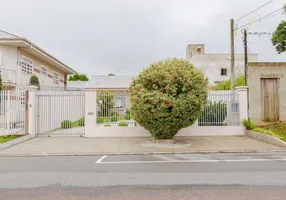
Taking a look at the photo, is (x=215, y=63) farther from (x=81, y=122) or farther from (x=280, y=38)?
(x=81, y=122)

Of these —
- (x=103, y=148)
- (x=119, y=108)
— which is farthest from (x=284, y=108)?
(x=103, y=148)

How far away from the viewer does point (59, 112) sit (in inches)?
551

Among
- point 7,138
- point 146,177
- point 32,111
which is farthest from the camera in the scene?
point 32,111

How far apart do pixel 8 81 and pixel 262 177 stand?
16.3 meters

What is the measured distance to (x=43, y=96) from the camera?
542 inches

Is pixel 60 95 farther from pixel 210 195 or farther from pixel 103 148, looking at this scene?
pixel 210 195

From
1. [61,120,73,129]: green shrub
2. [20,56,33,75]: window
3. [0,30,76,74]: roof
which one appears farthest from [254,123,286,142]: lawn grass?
[20,56,33,75]: window

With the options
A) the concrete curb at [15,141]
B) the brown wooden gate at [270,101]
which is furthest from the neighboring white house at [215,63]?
the concrete curb at [15,141]

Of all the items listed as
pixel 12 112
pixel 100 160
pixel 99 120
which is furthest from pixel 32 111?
pixel 100 160

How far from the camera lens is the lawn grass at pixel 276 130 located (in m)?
11.3

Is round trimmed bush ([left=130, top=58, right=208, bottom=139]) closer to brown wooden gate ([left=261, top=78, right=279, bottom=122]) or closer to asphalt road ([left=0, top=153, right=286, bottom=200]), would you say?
asphalt road ([left=0, top=153, right=286, bottom=200])

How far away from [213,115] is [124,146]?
5.24 metres

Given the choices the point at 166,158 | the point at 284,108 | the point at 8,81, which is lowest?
the point at 166,158

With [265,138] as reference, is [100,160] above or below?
below
